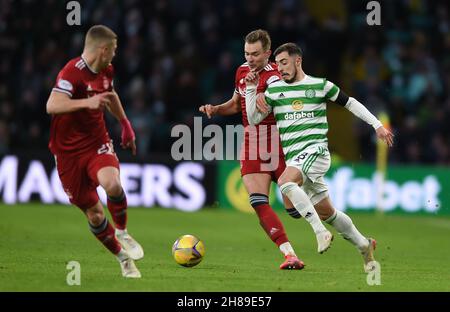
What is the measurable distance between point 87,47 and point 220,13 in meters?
14.2

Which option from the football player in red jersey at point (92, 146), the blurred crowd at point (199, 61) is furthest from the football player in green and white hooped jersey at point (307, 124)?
the blurred crowd at point (199, 61)

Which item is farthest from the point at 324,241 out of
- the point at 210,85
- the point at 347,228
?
the point at 210,85

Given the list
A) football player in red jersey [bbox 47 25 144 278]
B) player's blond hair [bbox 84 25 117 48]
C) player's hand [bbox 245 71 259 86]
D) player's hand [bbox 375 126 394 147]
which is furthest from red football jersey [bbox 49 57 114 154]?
player's hand [bbox 375 126 394 147]

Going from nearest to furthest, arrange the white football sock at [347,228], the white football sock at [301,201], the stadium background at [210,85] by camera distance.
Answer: the white football sock at [301,201]
the white football sock at [347,228]
the stadium background at [210,85]

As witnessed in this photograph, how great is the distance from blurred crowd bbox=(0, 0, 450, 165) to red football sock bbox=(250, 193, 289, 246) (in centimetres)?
1008

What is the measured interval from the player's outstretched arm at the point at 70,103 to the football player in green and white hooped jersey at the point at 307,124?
1889 millimetres

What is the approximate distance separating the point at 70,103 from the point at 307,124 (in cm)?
252

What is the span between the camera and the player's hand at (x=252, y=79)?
985 cm

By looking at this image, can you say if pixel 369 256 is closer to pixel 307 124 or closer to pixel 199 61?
pixel 307 124

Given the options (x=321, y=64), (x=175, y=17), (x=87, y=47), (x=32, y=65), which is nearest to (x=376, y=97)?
(x=321, y=64)

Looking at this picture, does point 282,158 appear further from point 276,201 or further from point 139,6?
point 139,6

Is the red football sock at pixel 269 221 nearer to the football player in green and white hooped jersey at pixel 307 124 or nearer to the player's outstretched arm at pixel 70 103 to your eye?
the football player in green and white hooped jersey at pixel 307 124

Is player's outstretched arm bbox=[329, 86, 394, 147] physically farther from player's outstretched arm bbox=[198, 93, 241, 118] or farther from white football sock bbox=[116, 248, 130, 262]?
white football sock bbox=[116, 248, 130, 262]

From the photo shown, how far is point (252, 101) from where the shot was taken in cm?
1006
